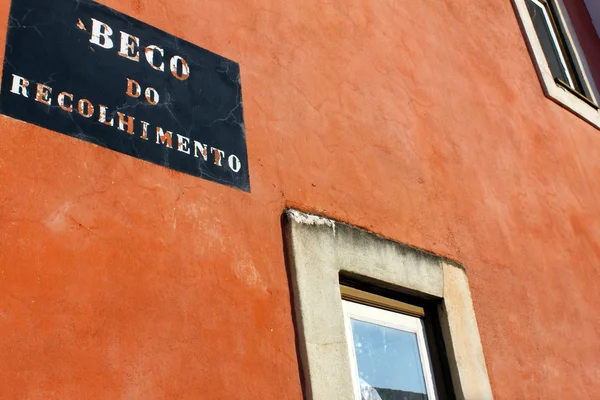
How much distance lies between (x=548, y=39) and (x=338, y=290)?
14.9 feet

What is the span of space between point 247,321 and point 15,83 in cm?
115

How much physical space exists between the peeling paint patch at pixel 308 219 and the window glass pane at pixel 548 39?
3.84 m

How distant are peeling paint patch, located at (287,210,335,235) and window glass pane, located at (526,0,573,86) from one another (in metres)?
3.84

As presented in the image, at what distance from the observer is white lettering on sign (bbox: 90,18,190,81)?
318 cm

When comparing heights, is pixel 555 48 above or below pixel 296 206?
above

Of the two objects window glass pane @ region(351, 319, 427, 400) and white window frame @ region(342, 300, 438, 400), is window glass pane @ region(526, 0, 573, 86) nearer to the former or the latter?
white window frame @ region(342, 300, 438, 400)

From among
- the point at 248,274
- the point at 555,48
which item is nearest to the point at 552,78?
the point at 555,48

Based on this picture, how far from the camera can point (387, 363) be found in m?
3.75

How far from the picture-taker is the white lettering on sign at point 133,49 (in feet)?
10.4

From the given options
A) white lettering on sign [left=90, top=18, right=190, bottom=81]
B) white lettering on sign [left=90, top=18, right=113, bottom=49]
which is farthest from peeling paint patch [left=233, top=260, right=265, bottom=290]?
white lettering on sign [left=90, top=18, right=113, bottom=49]

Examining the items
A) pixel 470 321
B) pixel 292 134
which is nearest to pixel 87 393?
pixel 292 134

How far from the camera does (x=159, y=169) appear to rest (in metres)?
3.10

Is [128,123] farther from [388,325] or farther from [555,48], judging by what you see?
[555,48]

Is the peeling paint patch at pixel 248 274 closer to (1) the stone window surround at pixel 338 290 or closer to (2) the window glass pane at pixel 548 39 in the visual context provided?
(1) the stone window surround at pixel 338 290
